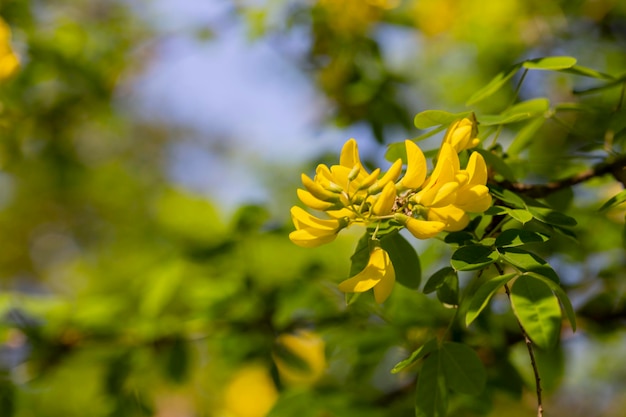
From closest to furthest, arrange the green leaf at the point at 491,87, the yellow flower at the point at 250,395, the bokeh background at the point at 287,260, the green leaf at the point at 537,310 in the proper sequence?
1. the green leaf at the point at 537,310
2. the green leaf at the point at 491,87
3. the bokeh background at the point at 287,260
4. the yellow flower at the point at 250,395

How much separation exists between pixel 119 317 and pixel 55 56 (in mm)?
690

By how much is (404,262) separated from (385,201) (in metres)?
0.13

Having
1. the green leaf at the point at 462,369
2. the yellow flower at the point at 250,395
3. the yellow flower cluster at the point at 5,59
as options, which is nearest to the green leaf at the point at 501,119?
the green leaf at the point at 462,369

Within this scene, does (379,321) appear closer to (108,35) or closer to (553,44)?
(553,44)

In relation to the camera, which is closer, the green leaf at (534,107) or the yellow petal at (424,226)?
the yellow petal at (424,226)

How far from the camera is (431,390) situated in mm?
639

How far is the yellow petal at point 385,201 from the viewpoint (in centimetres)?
59

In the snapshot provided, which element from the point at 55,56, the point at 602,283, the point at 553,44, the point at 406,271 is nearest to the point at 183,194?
the point at 55,56

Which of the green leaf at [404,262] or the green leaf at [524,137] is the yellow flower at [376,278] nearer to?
the green leaf at [404,262]

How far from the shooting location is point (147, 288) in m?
1.37

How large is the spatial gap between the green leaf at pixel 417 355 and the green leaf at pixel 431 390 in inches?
0.5

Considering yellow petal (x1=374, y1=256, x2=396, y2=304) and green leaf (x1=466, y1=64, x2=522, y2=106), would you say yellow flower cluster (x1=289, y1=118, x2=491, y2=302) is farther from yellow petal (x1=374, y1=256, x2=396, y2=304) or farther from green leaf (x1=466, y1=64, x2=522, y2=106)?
green leaf (x1=466, y1=64, x2=522, y2=106)

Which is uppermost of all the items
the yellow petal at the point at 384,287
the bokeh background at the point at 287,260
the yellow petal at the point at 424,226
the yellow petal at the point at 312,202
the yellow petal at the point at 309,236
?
the yellow petal at the point at 312,202

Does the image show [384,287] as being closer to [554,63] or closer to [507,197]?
[507,197]
